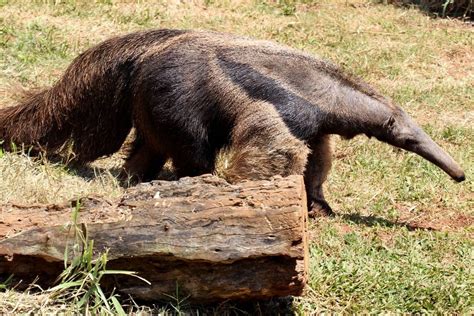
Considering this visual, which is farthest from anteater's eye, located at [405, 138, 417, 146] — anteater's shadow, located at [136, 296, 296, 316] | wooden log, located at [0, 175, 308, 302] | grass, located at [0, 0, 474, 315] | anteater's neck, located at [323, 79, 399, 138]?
wooden log, located at [0, 175, 308, 302]

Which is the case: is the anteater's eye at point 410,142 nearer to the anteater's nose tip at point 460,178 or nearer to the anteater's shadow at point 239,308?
the anteater's nose tip at point 460,178

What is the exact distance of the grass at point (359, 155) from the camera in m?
5.26

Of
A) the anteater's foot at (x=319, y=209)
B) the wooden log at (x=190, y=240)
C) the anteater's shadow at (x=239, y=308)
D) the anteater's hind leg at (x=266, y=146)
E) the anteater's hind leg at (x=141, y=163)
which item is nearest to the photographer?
the wooden log at (x=190, y=240)

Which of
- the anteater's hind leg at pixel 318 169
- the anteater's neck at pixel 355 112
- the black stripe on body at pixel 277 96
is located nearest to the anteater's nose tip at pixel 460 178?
the anteater's neck at pixel 355 112

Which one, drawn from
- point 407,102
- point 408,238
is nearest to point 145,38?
point 408,238

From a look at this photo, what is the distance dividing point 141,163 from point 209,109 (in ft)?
3.54

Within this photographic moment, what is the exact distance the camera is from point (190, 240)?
171 inches

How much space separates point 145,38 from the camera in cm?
682

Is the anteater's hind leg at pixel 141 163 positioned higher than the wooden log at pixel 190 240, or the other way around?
the wooden log at pixel 190 240

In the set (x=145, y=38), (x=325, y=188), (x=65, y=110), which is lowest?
(x=325, y=188)

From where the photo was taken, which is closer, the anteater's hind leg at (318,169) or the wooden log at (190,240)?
the wooden log at (190,240)

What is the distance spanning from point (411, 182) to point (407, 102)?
7.55 ft

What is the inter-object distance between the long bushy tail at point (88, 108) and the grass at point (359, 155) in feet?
0.87

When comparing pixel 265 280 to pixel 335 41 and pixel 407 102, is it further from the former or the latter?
pixel 335 41
